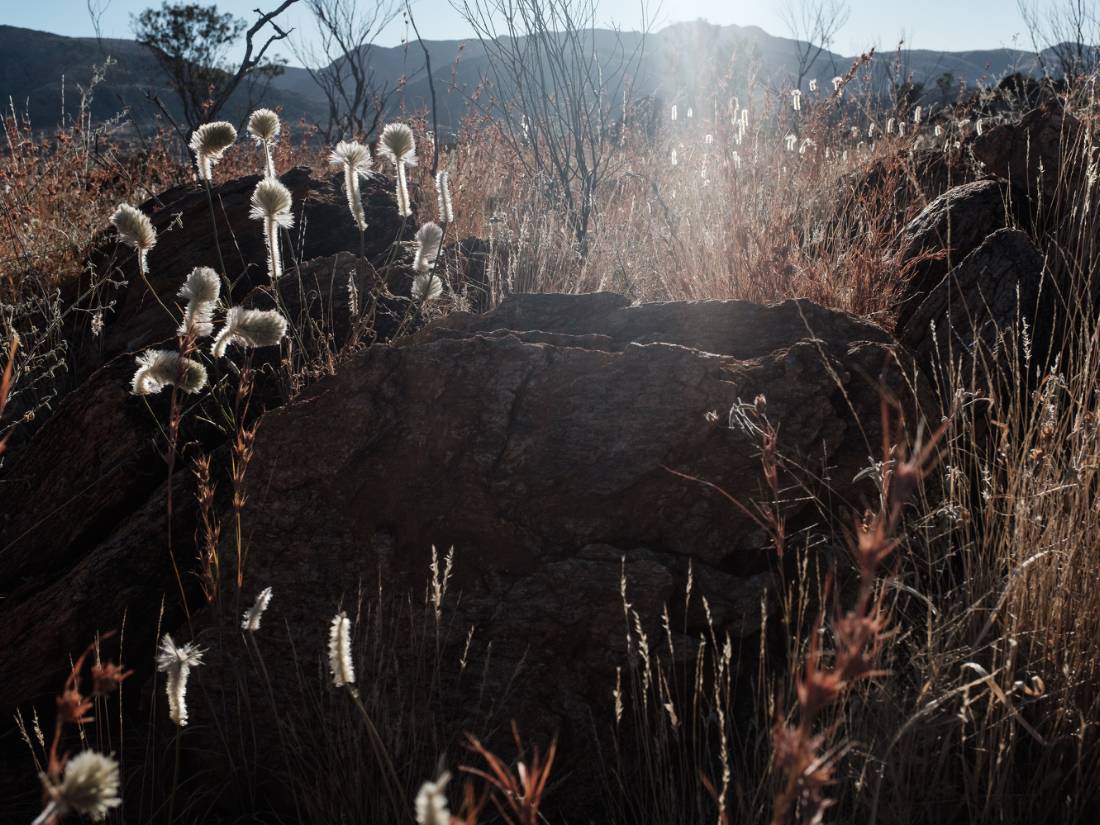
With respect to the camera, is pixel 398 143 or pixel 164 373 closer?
pixel 164 373

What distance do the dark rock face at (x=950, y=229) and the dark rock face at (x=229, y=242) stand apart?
193 centimetres

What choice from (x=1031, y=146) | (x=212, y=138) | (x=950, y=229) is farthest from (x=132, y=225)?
(x=1031, y=146)

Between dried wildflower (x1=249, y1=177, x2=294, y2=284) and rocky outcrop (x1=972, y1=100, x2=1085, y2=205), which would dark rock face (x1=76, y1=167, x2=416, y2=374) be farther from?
rocky outcrop (x1=972, y1=100, x2=1085, y2=205)

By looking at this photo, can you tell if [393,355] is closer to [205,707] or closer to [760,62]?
[205,707]

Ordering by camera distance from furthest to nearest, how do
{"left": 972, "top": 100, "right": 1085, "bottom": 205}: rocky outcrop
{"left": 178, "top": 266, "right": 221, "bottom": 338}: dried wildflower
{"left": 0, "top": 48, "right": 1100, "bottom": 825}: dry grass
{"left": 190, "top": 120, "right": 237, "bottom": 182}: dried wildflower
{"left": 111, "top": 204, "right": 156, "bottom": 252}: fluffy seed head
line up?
{"left": 972, "top": 100, "right": 1085, "bottom": 205}: rocky outcrop, {"left": 190, "top": 120, "right": 237, "bottom": 182}: dried wildflower, {"left": 111, "top": 204, "right": 156, "bottom": 252}: fluffy seed head, {"left": 178, "top": 266, "right": 221, "bottom": 338}: dried wildflower, {"left": 0, "top": 48, "right": 1100, "bottom": 825}: dry grass

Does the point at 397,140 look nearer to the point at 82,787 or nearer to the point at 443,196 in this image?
the point at 443,196

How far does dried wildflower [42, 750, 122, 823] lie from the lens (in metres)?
0.72

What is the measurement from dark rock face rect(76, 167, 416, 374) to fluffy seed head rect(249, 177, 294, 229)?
1.29 meters

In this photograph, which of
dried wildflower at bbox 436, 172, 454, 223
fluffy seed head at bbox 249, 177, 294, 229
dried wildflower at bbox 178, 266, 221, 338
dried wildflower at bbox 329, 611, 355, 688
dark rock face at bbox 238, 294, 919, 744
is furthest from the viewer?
dried wildflower at bbox 436, 172, 454, 223

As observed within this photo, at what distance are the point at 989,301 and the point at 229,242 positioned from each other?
2.92m

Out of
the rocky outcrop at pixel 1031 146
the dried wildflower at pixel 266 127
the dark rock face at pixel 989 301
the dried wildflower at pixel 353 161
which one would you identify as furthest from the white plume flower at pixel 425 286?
the rocky outcrop at pixel 1031 146

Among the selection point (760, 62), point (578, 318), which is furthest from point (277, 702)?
point (760, 62)

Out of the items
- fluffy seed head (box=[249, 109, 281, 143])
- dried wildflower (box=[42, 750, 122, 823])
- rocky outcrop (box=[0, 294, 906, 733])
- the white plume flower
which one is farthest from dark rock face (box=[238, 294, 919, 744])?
dried wildflower (box=[42, 750, 122, 823])

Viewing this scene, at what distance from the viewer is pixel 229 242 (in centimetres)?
382
